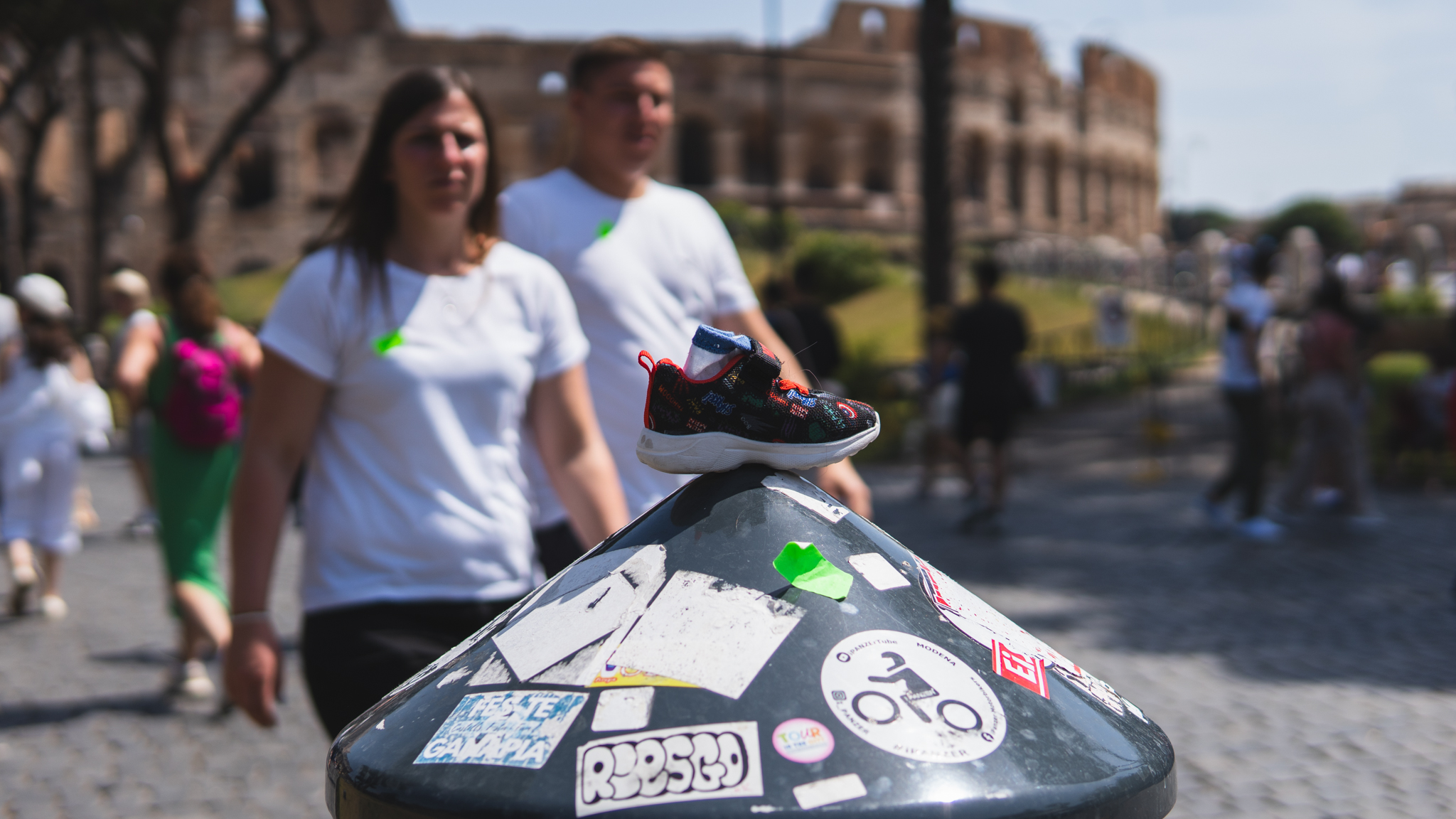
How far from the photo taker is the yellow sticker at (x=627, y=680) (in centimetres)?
120

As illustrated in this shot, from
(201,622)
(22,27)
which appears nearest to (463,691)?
(201,622)

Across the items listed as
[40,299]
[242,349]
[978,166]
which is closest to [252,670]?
[242,349]

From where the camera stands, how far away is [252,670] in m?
2.34

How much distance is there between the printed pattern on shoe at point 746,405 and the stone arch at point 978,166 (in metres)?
49.4

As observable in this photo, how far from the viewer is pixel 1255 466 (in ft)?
26.8

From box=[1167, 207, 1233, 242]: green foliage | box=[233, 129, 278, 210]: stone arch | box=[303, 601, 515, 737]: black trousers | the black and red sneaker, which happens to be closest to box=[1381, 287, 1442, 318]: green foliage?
box=[303, 601, 515, 737]: black trousers

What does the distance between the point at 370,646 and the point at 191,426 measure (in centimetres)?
308

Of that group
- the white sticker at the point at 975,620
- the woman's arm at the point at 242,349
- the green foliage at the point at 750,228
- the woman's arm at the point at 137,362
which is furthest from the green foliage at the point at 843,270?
the white sticker at the point at 975,620

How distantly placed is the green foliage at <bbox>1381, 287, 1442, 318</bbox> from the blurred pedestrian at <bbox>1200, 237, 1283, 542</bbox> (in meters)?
6.24

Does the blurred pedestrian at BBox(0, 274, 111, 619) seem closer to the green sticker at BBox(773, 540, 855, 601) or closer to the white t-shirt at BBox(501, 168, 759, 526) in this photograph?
the white t-shirt at BBox(501, 168, 759, 526)

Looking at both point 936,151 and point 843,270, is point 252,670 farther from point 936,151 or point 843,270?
point 843,270

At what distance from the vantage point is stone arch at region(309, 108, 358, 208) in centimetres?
4228

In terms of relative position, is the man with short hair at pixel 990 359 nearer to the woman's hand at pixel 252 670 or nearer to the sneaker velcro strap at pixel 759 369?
the woman's hand at pixel 252 670

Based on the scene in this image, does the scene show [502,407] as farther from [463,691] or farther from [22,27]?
[22,27]
